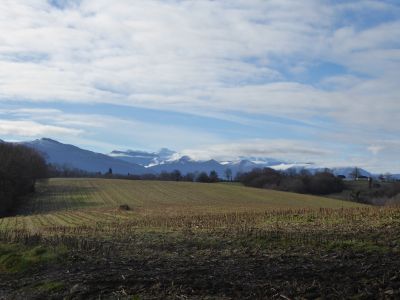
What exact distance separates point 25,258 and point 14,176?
7188 cm

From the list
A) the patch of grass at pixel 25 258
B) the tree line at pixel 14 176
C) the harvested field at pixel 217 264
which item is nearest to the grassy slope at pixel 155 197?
the tree line at pixel 14 176

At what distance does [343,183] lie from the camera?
140750 millimetres

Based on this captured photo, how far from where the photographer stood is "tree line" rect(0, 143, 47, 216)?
81.1 metres

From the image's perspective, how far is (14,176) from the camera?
86.0 meters

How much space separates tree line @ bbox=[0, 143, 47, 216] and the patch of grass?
61766 mm

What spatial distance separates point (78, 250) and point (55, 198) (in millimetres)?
78229

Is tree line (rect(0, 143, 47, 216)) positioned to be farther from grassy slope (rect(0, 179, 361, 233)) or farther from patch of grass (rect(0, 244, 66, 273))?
patch of grass (rect(0, 244, 66, 273))

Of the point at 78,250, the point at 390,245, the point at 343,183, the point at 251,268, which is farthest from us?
the point at 343,183

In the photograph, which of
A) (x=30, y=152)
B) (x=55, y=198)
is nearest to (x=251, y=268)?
(x=55, y=198)

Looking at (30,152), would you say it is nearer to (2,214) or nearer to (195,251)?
(2,214)

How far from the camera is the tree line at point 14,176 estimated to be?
81062mm

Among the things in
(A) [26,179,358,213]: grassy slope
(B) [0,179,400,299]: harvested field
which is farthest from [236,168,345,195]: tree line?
(B) [0,179,400,299]: harvested field

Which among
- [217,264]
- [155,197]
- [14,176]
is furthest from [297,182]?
[217,264]

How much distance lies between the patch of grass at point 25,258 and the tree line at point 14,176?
61.8 meters
